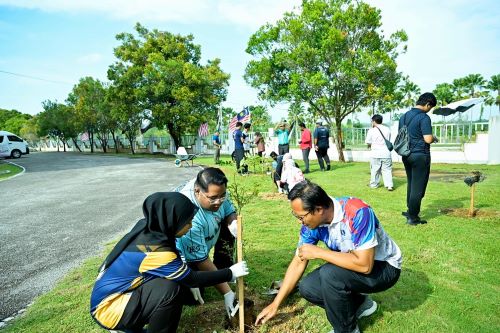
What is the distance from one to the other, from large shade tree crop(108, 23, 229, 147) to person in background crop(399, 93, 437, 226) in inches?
793

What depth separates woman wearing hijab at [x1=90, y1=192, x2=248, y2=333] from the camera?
2150mm

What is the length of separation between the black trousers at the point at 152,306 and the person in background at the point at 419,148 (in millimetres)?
4047

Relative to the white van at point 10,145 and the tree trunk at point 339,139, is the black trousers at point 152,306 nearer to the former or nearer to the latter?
the tree trunk at point 339,139

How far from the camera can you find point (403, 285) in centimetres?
331

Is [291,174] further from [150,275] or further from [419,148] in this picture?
[150,275]

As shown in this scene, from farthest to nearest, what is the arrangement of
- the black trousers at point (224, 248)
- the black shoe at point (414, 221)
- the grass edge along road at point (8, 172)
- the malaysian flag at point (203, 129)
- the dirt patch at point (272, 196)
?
the malaysian flag at point (203, 129)
the grass edge along road at point (8, 172)
the dirt patch at point (272, 196)
the black shoe at point (414, 221)
the black trousers at point (224, 248)

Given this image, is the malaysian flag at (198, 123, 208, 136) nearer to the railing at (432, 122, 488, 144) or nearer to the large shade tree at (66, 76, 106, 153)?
the large shade tree at (66, 76, 106, 153)

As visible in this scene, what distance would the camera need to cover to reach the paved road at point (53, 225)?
3.87 metres

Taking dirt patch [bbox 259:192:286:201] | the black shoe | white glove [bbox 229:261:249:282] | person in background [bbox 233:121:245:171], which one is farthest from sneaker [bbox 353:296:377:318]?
person in background [bbox 233:121:245:171]

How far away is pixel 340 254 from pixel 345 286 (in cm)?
25

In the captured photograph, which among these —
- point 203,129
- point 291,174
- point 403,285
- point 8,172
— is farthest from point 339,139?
point 8,172

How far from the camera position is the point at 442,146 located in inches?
568

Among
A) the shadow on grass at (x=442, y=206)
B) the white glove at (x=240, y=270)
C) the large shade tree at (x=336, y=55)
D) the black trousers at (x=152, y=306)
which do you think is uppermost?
the large shade tree at (x=336, y=55)

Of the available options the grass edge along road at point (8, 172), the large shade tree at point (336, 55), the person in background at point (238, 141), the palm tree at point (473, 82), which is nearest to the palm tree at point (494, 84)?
the palm tree at point (473, 82)
